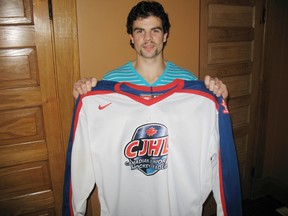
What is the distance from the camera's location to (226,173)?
3.94ft

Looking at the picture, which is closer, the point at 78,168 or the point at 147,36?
the point at 78,168

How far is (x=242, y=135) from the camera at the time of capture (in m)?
2.41

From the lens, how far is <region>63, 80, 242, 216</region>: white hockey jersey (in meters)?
1.15

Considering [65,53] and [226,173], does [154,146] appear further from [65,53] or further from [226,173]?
[65,53]

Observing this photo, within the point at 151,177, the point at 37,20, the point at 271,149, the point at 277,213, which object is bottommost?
the point at 277,213

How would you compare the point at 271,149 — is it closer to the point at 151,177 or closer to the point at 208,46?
the point at 208,46

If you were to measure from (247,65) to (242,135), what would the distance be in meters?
0.73

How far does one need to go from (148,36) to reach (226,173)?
870mm

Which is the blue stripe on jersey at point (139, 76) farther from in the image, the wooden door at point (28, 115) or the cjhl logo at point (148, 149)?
the wooden door at point (28, 115)

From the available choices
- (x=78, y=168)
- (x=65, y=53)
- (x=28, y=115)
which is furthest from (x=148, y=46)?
(x=28, y=115)

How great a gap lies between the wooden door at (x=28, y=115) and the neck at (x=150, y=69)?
592mm

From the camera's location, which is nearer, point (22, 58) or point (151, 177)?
point (151, 177)

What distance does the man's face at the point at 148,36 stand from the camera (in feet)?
4.35

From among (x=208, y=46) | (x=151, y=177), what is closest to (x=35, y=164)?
(x=151, y=177)
